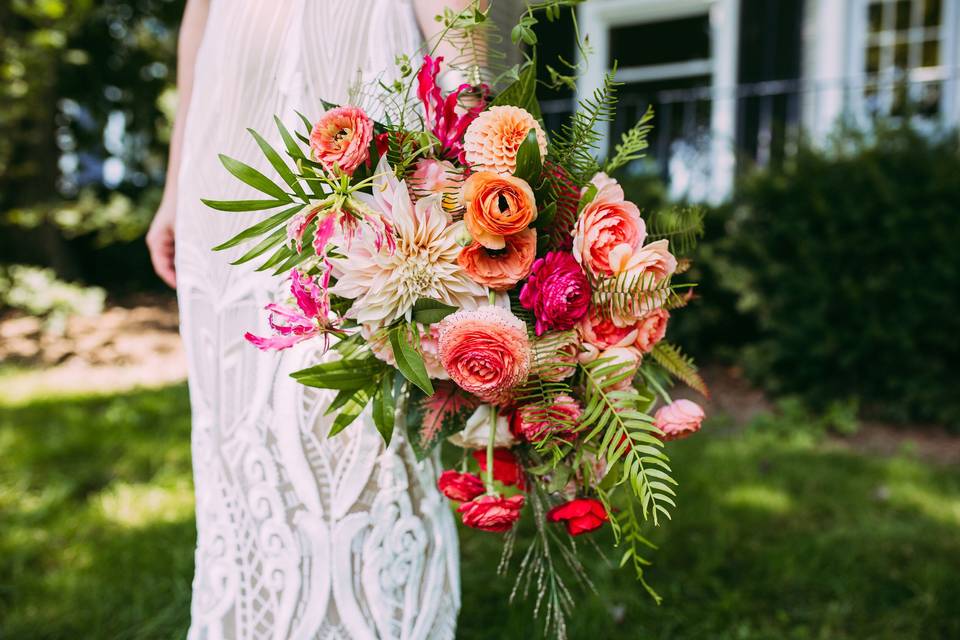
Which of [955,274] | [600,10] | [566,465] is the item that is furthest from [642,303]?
[600,10]

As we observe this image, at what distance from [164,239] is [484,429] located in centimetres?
102

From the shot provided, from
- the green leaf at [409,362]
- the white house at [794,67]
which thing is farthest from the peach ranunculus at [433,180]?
the white house at [794,67]

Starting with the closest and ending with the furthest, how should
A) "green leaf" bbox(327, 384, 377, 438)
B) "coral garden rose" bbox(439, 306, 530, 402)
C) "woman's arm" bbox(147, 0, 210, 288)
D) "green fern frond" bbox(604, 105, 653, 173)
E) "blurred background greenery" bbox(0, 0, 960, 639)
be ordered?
"coral garden rose" bbox(439, 306, 530, 402), "green leaf" bbox(327, 384, 377, 438), "green fern frond" bbox(604, 105, 653, 173), "woman's arm" bbox(147, 0, 210, 288), "blurred background greenery" bbox(0, 0, 960, 639)

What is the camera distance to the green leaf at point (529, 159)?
1.03 meters

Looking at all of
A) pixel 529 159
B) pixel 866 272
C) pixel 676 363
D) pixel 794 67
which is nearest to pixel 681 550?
pixel 676 363

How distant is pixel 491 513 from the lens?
1.09 metres

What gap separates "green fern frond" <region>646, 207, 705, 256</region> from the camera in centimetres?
125

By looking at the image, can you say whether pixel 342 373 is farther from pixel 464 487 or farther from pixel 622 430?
pixel 622 430

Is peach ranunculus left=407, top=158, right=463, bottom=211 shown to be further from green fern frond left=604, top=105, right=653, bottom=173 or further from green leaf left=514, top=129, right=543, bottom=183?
green fern frond left=604, top=105, right=653, bottom=173

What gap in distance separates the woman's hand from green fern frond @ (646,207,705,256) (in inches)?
42.5

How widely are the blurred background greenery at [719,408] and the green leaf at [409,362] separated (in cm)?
68

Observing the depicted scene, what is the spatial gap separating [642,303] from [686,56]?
25.5 feet

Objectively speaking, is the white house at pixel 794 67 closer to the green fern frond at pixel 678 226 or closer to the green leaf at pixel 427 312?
the green fern frond at pixel 678 226

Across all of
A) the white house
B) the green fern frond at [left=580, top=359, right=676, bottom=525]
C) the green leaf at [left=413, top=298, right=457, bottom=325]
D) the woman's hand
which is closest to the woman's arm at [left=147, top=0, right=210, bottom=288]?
the woman's hand
